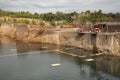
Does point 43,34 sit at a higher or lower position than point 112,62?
higher

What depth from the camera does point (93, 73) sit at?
1930cm

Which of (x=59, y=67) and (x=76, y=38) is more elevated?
(x=76, y=38)

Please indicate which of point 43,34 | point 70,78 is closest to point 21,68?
point 70,78

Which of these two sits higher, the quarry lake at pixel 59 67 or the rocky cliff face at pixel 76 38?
the rocky cliff face at pixel 76 38

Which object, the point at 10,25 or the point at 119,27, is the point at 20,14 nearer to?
the point at 10,25

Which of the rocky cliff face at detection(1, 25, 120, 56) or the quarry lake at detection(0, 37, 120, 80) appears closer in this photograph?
the quarry lake at detection(0, 37, 120, 80)

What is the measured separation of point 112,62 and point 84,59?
3.09 meters

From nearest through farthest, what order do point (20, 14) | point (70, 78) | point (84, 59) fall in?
1. point (70, 78)
2. point (84, 59)
3. point (20, 14)

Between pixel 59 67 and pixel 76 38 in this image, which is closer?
pixel 59 67

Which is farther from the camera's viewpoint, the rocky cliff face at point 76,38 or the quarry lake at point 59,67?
the rocky cliff face at point 76,38

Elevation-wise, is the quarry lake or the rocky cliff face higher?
the rocky cliff face

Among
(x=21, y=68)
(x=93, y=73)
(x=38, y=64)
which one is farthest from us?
(x=38, y=64)

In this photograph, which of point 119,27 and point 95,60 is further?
point 119,27

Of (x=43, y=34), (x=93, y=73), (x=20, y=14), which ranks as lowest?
(x=93, y=73)
